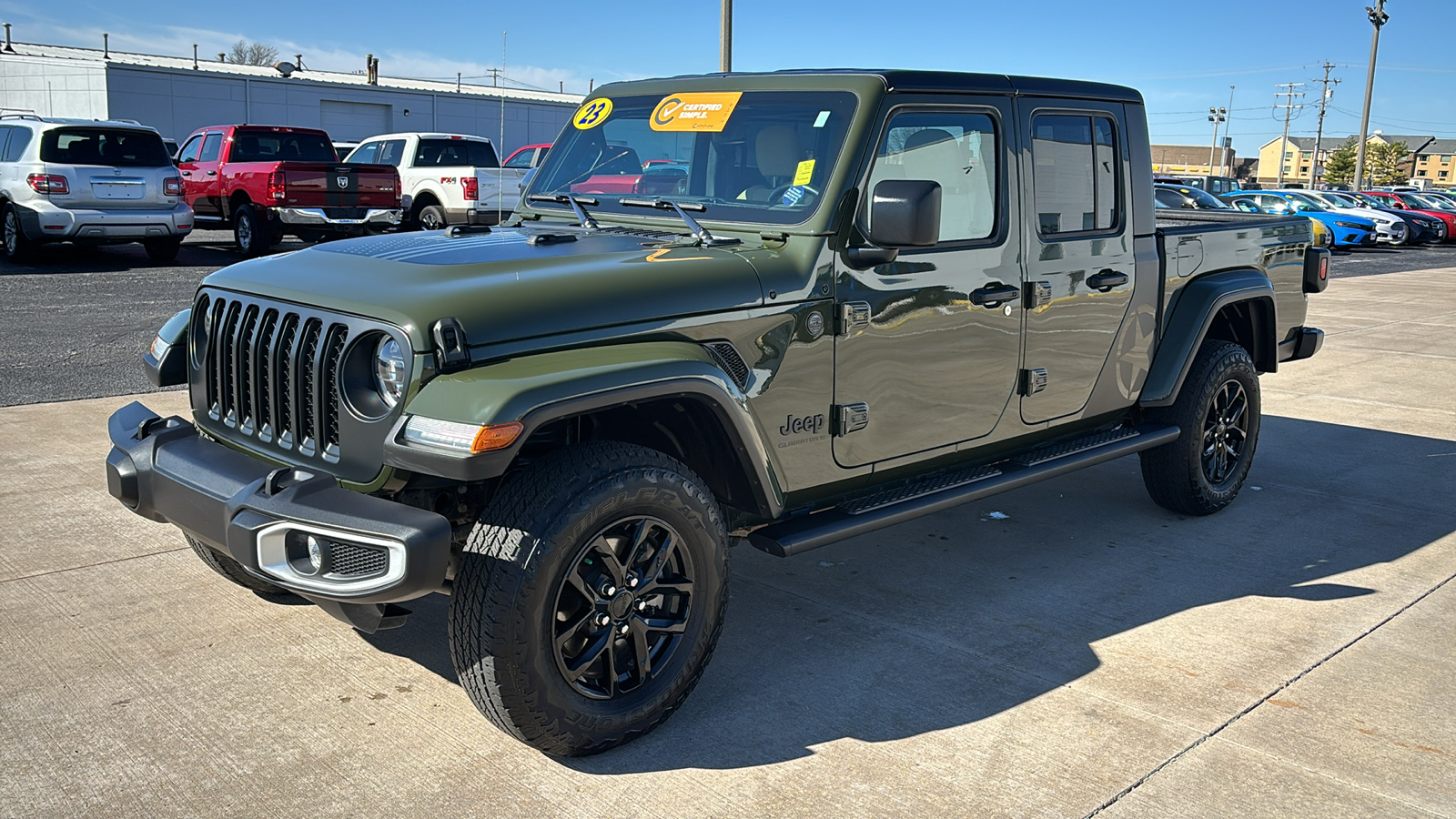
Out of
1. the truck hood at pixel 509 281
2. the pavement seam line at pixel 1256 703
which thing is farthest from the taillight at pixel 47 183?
the pavement seam line at pixel 1256 703

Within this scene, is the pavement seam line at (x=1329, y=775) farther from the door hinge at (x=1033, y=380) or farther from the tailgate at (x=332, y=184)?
the tailgate at (x=332, y=184)

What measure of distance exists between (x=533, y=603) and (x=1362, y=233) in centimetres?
3183

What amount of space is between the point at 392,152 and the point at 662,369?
16550mm

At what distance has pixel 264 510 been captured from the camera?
302cm

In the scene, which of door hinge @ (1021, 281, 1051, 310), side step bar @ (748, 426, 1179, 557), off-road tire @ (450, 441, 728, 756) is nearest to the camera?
off-road tire @ (450, 441, 728, 756)

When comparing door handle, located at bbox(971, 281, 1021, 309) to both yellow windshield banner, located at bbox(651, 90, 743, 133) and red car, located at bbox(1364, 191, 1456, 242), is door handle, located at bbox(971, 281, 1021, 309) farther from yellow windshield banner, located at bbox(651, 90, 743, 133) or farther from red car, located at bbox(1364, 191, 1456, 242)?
red car, located at bbox(1364, 191, 1456, 242)

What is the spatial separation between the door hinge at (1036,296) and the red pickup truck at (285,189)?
1295 centimetres

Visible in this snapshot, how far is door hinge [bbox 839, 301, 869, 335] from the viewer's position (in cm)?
384

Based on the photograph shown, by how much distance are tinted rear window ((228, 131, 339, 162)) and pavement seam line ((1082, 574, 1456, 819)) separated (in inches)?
606

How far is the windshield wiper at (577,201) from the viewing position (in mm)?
4293

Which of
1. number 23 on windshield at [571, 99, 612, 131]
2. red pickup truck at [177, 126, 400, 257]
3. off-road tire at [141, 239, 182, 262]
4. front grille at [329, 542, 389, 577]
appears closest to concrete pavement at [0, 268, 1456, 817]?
front grille at [329, 542, 389, 577]

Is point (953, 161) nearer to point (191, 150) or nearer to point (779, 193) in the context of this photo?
point (779, 193)

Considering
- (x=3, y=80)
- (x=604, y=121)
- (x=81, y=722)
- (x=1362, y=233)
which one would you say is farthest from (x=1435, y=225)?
(x=3, y=80)

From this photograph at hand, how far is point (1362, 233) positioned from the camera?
98.0 feet
